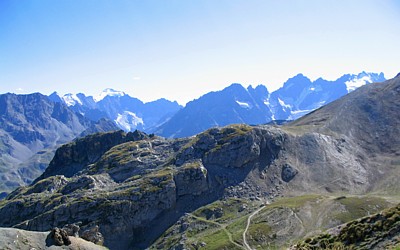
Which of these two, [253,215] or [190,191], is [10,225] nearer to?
[190,191]

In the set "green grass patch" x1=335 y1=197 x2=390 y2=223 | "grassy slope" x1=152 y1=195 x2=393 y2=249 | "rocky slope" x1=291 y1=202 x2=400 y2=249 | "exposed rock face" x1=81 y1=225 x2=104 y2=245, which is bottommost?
"green grass patch" x1=335 y1=197 x2=390 y2=223

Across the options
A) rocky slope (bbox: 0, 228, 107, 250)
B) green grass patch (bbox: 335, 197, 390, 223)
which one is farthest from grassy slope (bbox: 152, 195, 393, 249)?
rocky slope (bbox: 0, 228, 107, 250)

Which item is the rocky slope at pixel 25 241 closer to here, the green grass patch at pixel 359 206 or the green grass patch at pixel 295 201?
the green grass patch at pixel 295 201

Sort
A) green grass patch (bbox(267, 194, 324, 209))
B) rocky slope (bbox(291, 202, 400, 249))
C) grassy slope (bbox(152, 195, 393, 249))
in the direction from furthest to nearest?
green grass patch (bbox(267, 194, 324, 209)) → grassy slope (bbox(152, 195, 393, 249)) → rocky slope (bbox(291, 202, 400, 249))

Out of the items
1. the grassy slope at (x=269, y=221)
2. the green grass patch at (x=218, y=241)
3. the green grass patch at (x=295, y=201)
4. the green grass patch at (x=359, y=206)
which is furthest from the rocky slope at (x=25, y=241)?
the green grass patch at (x=359, y=206)

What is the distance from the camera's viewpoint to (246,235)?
151750 mm

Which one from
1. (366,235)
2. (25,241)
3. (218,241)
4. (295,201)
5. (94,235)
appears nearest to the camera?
(366,235)

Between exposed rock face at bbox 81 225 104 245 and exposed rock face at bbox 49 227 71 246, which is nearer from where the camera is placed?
exposed rock face at bbox 49 227 71 246

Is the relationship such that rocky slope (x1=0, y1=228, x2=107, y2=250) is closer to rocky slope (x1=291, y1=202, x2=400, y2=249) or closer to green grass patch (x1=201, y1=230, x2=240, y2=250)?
green grass patch (x1=201, y1=230, x2=240, y2=250)

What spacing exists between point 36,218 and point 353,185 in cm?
15326

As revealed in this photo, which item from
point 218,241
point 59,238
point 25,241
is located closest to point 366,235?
point 59,238

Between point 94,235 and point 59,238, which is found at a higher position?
point 59,238

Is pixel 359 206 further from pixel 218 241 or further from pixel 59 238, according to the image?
pixel 59 238

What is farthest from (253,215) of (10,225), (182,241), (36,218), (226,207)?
(10,225)
